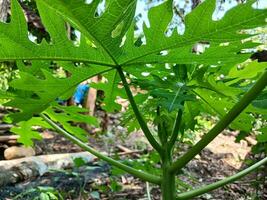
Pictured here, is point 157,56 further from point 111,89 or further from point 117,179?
point 117,179

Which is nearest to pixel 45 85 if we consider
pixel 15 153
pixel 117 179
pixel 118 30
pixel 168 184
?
pixel 118 30

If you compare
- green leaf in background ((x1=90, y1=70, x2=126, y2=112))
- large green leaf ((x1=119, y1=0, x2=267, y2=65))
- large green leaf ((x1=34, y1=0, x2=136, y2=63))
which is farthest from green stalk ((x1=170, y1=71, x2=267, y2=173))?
green leaf in background ((x1=90, y1=70, x2=126, y2=112))

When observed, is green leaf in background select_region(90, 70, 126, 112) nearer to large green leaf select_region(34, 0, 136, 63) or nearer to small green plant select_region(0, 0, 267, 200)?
small green plant select_region(0, 0, 267, 200)

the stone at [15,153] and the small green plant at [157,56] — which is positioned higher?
the small green plant at [157,56]

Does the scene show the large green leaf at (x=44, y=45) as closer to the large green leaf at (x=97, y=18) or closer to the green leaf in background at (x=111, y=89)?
the large green leaf at (x=97, y=18)

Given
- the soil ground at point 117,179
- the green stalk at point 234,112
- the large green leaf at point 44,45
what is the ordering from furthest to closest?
the soil ground at point 117,179, the large green leaf at point 44,45, the green stalk at point 234,112

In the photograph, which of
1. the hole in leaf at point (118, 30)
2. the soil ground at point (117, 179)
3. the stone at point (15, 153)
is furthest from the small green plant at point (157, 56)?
the stone at point (15, 153)

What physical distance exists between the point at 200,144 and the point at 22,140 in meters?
1.01

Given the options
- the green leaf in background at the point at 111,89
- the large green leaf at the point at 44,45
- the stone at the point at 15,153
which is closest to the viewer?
the large green leaf at the point at 44,45

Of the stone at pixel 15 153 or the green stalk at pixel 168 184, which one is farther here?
the stone at pixel 15 153

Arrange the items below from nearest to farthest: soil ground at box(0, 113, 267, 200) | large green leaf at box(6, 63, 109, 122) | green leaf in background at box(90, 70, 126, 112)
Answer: large green leaf at box(6, 63, 109, 122)
green leaf in background at box(90, 70, 126, 112)
soil ground at box(0, 113, 267, 200)

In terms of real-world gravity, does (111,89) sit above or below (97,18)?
below

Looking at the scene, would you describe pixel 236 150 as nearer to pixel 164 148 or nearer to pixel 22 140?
pixel 22 140

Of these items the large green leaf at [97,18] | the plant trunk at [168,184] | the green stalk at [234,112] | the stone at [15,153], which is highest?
the large green leaf at [97,18]
